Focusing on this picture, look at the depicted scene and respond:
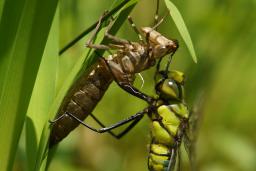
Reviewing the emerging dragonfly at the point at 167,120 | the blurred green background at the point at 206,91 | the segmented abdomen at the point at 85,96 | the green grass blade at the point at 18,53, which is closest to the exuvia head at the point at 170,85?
the emerging dragonfly at the point at 167,120

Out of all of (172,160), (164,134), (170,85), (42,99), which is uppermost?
(42,99)

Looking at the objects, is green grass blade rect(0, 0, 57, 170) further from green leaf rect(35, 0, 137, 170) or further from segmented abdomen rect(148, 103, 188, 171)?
segmented abdomen rect(148, 103, 188, 171)

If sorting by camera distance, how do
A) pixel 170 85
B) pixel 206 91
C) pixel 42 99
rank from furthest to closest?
1. pixel 206 91
2. pixel 170 85
3. pixel 42 99

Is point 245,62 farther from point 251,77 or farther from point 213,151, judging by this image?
point 213,151

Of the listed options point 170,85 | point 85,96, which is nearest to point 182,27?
point 85,96

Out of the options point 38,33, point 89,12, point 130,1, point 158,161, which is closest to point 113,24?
point 130,1

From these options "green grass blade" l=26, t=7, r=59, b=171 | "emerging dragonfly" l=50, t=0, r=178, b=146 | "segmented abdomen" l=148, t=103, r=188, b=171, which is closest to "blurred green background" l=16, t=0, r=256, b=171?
"segmented abdomen" l=148, t=103, r=188, b=171

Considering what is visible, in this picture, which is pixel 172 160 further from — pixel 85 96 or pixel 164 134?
pixel 85 96
